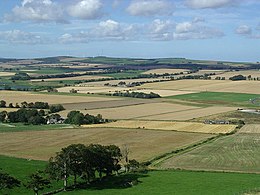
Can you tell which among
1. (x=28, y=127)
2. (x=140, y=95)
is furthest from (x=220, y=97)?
(x=28, y=127)

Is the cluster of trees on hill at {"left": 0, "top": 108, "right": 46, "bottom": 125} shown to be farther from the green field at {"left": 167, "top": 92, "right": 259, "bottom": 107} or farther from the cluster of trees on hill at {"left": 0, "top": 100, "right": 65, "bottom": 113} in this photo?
the green field at {"left": 167, "top": 92, "right": 259, "bottom": 107}

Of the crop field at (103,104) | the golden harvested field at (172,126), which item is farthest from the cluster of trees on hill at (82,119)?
the crop field at (103,104)

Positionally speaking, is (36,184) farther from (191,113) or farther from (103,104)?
(103,104)

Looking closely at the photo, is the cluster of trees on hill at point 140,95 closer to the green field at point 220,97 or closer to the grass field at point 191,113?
the green field at point 220,97

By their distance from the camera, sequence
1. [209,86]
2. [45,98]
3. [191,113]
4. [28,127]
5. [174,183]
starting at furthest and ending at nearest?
[209,86] < [45,98] < [191,113] < [28,127] < [174,183]

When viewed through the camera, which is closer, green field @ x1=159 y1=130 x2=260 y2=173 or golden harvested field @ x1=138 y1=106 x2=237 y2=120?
green field @ x1=159 y1=130 x2=260 y2=173

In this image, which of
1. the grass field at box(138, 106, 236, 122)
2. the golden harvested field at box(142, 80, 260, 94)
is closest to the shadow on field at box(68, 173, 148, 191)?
the grass field at box(138, 106, 236, 122)
